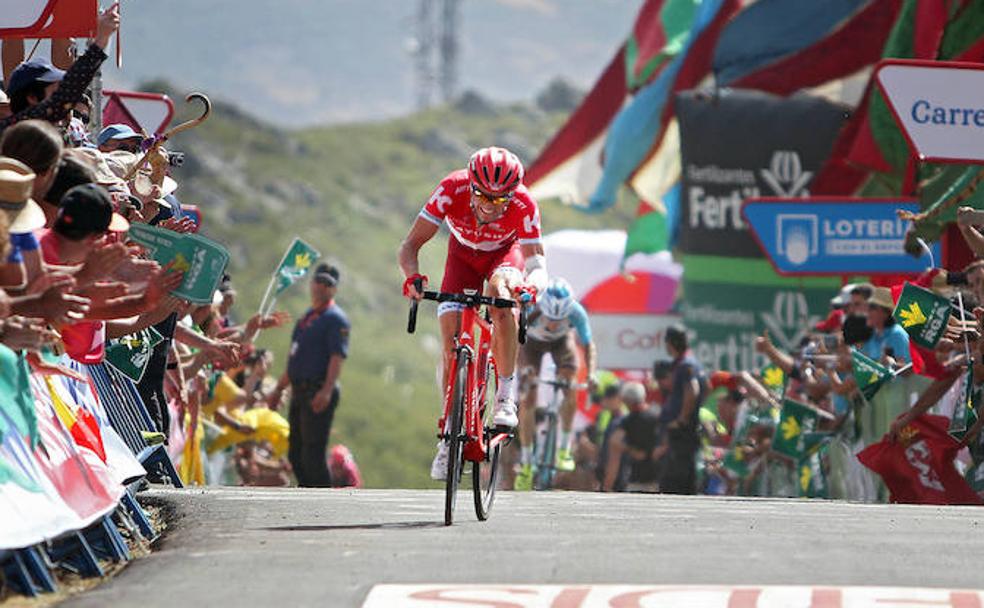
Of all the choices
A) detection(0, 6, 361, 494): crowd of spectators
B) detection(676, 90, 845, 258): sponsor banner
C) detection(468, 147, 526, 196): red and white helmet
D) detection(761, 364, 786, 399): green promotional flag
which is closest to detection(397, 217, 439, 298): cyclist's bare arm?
detection(468, 147, 526, 196): red and white helmet

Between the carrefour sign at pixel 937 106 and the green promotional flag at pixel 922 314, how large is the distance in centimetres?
129

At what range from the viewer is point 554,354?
20344 mm

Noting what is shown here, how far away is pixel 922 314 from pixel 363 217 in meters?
103

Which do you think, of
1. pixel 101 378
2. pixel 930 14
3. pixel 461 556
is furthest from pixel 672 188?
pixel 461 556

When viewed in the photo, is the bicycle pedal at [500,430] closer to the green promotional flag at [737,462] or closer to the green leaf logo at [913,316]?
the green leaf logo at [913,316]

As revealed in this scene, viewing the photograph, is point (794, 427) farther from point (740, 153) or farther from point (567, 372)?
point (740, 153)

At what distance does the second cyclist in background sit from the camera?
65.1 feet

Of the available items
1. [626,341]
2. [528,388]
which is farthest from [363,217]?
[528,388]

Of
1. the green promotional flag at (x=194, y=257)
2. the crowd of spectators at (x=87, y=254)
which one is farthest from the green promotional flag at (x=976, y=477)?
the green promotional flag at (x=194, y=257)

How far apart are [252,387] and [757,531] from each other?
11.0 meters

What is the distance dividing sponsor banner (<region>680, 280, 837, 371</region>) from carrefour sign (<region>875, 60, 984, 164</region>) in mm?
11824

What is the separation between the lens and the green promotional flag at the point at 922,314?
1441 cm

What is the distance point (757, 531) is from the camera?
10.8 m

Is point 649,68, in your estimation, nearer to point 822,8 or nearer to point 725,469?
point 822,8
